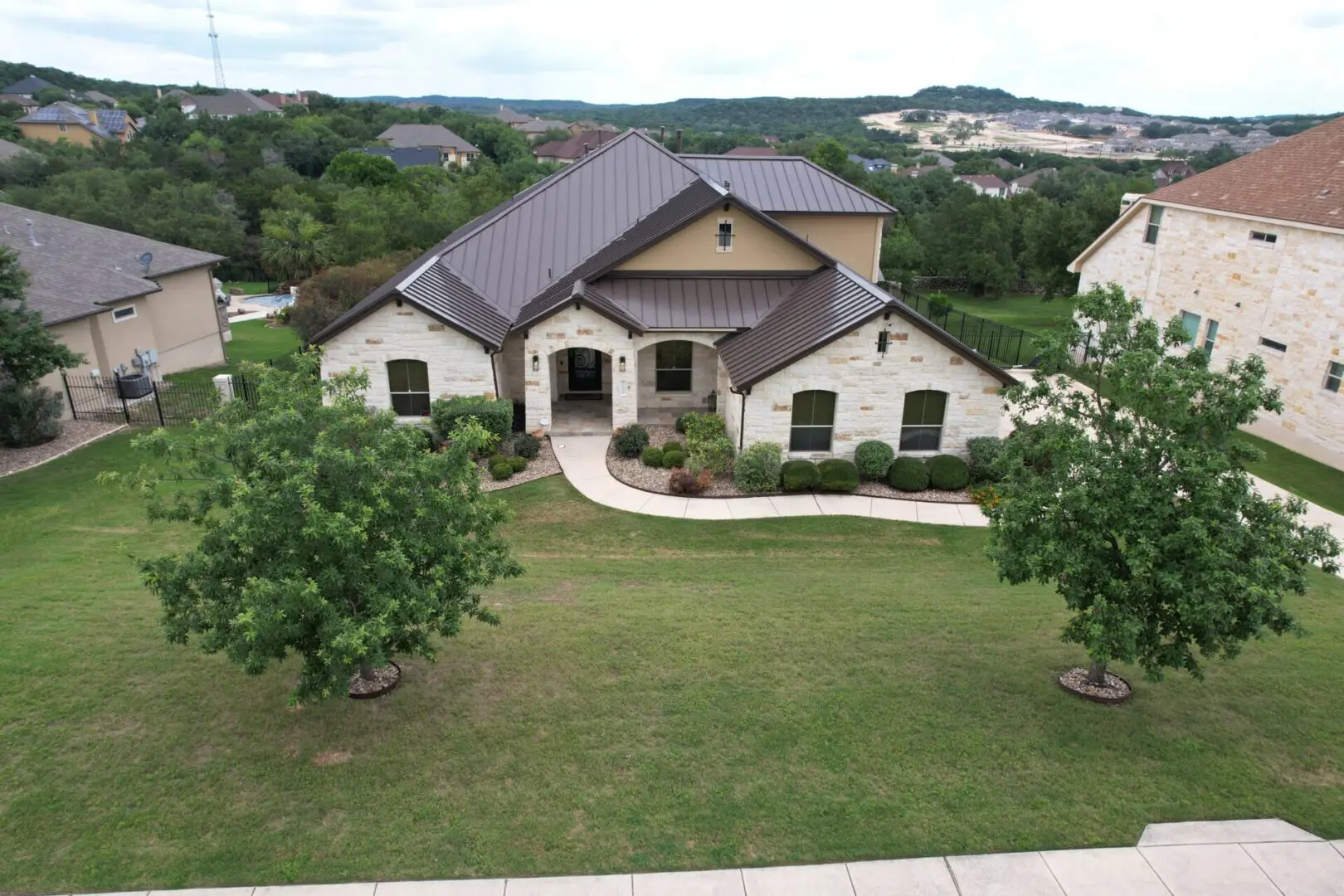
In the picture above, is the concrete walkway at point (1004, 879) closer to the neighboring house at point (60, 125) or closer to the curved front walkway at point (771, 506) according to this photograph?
the curved front walkway at point (771, 506)

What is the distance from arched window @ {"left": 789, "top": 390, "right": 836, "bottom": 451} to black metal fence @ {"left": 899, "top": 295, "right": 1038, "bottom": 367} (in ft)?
45.7

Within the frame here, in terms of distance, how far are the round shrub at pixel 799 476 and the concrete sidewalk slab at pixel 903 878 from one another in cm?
1202

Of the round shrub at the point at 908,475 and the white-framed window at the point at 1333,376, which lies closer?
the round shrub at the point at 908,475

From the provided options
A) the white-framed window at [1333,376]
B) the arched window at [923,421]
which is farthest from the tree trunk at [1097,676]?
the white-framed window at [1333,376]

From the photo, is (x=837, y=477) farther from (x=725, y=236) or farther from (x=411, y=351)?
(x=411, y=351)

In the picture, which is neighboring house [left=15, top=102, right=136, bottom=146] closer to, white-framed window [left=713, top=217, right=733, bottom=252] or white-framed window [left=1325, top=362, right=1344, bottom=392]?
white-framed window [left=713, top=217, right=733, bottom=252]

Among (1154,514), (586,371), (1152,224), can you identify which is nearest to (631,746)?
(1154,514)

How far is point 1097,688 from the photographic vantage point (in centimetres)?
1141

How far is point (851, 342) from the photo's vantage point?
790 inches

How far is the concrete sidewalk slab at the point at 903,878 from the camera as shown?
8.30 metres

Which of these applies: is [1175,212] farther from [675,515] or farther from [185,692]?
[185,692]

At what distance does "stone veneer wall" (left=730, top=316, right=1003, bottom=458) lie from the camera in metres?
20.1

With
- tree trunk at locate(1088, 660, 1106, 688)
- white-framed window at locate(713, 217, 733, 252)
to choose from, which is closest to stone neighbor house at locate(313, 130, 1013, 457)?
white-framed window at locate(713, 217, 733, 252)

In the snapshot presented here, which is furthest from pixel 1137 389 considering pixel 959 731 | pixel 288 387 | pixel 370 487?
pixel 288 387
